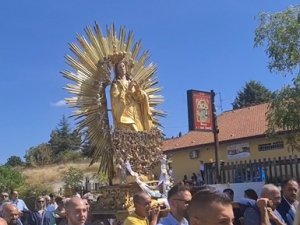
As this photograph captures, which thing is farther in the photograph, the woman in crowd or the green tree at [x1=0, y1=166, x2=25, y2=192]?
the green tree at [x1=0, y1=166, x2=25, y2=192]

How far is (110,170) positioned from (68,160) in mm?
46553

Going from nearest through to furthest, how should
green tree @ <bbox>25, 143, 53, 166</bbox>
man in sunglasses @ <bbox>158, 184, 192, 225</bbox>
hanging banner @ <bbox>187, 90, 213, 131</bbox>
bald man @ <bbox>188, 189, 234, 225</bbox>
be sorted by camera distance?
bald man @ <bbox>188, 189, 234, 225</bbox> < man in sunglasses @ <bbox>158, 184, 192, 225</bbox> < hanging banner @ <bbox>187, 90, 213, 131</bbox> < green tree @ <bbox>25, 143, 53, 166</bbox>

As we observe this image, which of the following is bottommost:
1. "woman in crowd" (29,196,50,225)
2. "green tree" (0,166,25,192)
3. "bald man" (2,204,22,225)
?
"woman in crowd" (29,196,50,225)

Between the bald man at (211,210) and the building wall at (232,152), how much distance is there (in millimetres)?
22386

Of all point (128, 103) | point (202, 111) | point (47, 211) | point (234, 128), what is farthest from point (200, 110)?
point (234, 128)

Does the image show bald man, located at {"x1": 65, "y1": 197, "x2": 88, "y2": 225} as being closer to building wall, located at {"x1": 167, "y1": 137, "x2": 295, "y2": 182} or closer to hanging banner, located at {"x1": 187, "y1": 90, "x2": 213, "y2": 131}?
hanging banner, located at {"x1": 187, "y1": 90, "x2": 213, "y2": 131}

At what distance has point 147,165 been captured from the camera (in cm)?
1228

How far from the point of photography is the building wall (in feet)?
91.9

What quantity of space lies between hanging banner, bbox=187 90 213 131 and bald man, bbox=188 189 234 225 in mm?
13237

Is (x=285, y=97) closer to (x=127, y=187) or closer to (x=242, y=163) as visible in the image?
(x=242, y=163)

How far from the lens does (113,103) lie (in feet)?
39.9

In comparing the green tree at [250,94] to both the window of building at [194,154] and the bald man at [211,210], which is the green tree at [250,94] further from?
the bald man at [211,210]

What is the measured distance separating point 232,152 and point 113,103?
63.9 feet

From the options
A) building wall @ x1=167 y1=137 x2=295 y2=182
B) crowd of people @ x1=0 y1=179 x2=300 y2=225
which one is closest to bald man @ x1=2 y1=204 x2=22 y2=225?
crowd of people @ x1=0 y1=179 x2=300 y2=225
